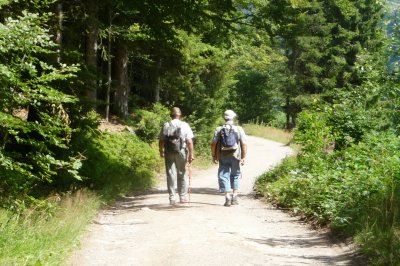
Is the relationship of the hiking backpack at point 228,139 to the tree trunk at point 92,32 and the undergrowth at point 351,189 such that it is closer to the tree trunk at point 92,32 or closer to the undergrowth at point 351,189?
the undergrowth at point 351,189

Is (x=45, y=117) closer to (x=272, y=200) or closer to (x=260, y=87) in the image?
(x=272, y=200)

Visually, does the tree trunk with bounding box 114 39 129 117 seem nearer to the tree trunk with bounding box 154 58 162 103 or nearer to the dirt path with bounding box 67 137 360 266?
the tree trunk with bounding box 154 58 162 103

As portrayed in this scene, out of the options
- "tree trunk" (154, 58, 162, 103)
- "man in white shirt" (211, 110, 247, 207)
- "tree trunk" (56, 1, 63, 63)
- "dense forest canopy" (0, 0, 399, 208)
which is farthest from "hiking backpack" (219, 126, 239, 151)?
"tree trunk" (154, 58, 162, 103)

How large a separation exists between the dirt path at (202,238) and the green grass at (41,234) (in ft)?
0.69

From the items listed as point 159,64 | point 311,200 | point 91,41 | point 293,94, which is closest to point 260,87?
point 293,94

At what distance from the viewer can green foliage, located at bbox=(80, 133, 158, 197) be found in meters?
12.1

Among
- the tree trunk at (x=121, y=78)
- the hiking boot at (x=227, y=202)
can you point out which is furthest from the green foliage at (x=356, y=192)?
the tree trunk at (x=121, y=78)

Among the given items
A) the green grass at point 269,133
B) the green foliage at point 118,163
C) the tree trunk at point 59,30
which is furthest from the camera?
the green grass at point 269,133

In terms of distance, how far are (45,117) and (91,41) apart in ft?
23.9

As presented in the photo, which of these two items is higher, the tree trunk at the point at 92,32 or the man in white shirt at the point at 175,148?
the tree trunk at the point at 92,32

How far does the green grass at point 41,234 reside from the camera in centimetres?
552

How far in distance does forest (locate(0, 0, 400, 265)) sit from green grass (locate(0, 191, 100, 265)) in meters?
0.30

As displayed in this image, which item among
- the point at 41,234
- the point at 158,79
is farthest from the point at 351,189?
the point at 158,79

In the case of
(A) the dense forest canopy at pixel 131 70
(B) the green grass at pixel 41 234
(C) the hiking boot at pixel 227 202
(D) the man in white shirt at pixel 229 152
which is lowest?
(C) the hiking boot at pixel 227 202
